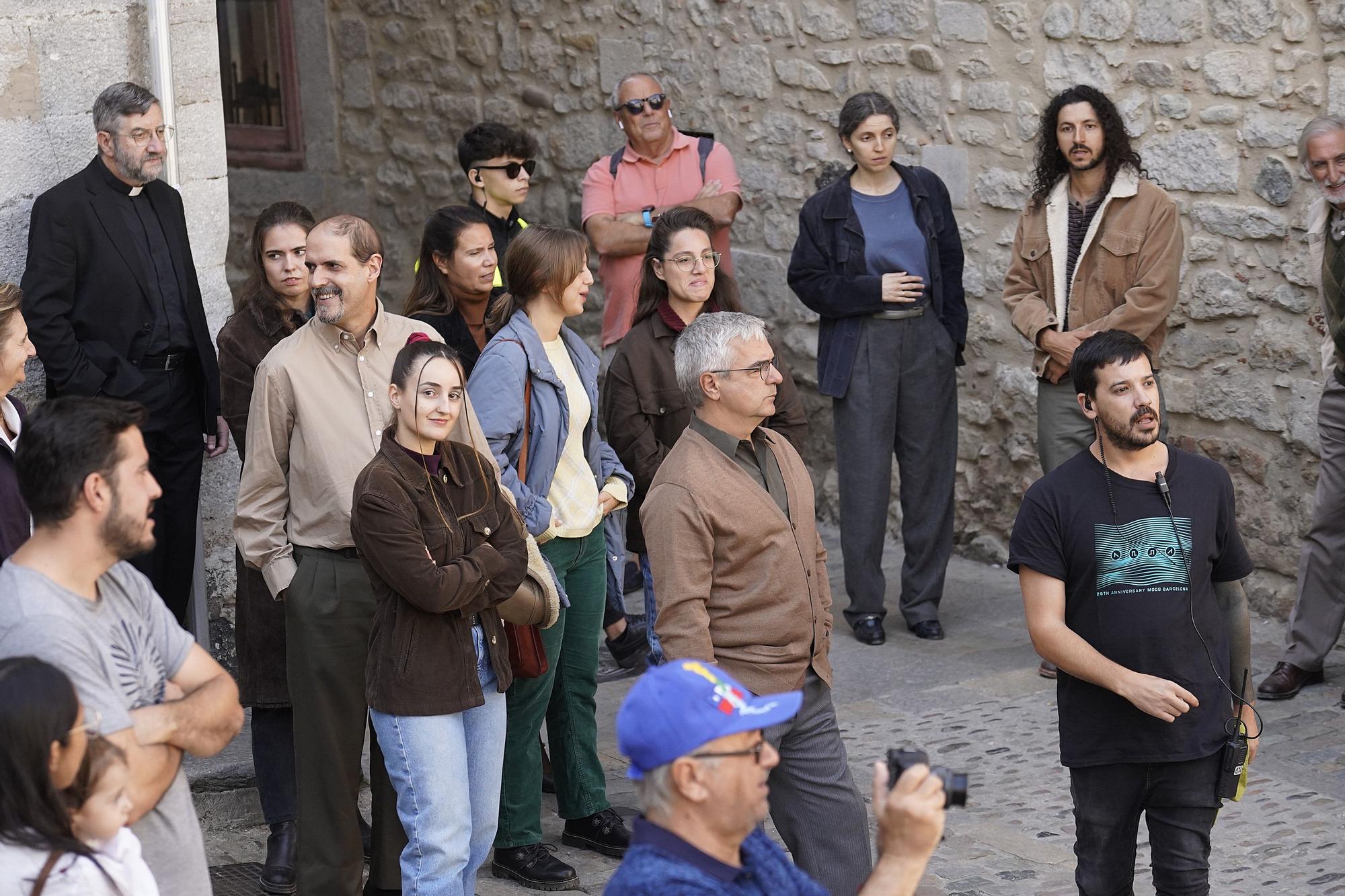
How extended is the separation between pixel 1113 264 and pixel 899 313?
0.92m

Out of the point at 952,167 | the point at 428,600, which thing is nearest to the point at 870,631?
the point at 952,167

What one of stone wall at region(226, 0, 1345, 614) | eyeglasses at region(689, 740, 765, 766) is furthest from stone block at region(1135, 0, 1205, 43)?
eyeglasses at region(689, 740, 765, 766)

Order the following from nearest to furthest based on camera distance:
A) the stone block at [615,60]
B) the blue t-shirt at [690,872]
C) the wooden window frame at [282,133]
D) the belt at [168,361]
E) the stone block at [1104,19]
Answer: the blue t-shirt at [690,872], the belt at [168,361], the stone block at [1104,19], the stone block at [615,60], the wooden window frame at [282,133]

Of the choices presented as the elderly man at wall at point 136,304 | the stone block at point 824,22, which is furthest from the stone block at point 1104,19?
the elderly man at wall at point 136,304

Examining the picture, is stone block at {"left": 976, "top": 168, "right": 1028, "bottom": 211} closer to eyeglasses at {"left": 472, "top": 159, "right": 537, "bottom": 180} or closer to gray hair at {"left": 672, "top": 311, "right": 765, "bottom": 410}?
eyeglasses at {"left": 472, "top": 159, "right": 537, "bottom": 180}

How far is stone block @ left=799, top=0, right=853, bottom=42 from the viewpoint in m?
7.66

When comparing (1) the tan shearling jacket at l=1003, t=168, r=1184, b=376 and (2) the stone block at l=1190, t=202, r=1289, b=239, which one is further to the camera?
(2) the stone block at l=1190, t=202, r=1289, b=239

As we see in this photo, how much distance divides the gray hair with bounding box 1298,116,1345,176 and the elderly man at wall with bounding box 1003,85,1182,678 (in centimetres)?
47

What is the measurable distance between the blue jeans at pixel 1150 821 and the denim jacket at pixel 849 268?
3083 mm

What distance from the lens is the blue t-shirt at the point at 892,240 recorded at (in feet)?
21.0

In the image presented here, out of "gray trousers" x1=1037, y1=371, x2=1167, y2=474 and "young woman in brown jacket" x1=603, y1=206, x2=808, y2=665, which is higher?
"young woman in brown jacket" x1=603, y1=206, x2=808, y2=665

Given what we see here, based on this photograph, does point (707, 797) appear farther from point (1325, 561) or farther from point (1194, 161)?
point (1194, 161)

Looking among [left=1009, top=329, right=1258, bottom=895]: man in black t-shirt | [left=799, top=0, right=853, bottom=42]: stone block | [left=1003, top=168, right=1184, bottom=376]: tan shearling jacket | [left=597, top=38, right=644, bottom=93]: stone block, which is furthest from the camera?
[left=597, top=38, right=644, bottom=93]: stone block

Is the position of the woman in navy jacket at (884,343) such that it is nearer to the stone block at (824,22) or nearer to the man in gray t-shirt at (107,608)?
Answer: the stone block at (824,22)
